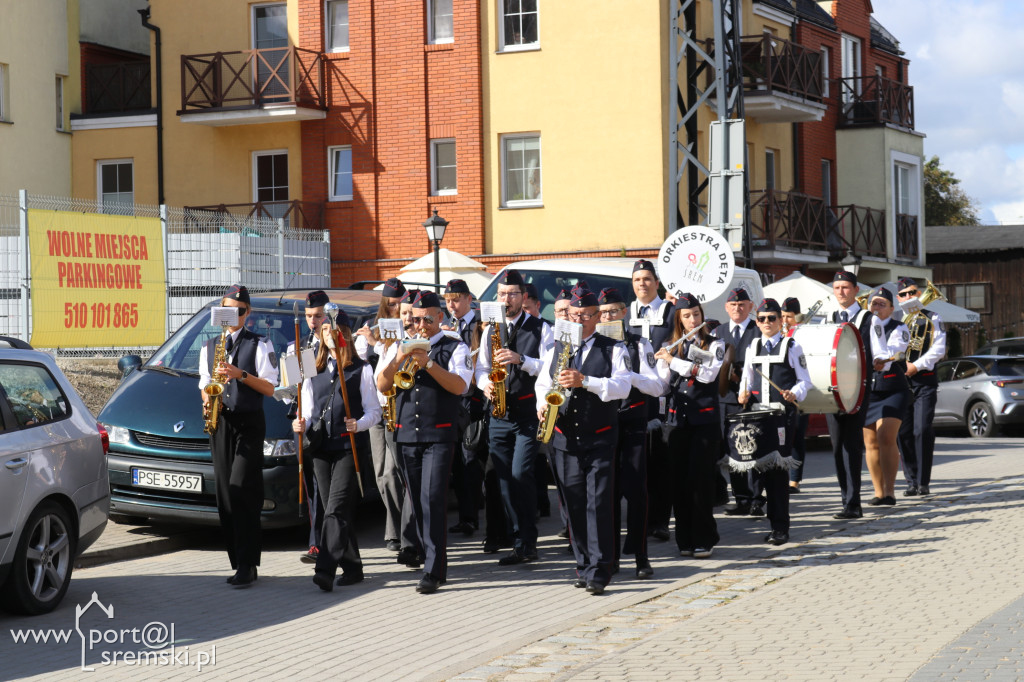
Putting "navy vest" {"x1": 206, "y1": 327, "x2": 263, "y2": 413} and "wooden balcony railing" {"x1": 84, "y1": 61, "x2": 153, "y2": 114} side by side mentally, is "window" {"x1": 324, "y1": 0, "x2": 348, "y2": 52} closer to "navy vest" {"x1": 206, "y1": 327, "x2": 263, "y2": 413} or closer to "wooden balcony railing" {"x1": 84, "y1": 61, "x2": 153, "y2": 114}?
"wooden balcony railing" {"x1": 84, "y1": 61, "x2": 153, "y2": 114}

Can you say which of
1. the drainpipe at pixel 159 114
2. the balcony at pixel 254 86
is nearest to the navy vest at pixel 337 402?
the balcony at pixel 254 86

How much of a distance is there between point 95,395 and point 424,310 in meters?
9.06

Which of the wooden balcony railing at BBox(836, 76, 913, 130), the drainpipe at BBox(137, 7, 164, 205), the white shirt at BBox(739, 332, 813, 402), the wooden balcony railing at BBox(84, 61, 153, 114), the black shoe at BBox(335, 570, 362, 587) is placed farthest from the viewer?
the wooden balcony railing at BBox(836, 76, 913, 130)

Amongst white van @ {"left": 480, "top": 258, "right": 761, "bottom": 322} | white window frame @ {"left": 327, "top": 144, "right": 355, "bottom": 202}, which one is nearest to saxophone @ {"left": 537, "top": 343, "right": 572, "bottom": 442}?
white van @ {"left": 480, "top": 258, "right": 761, "bottom": 322}

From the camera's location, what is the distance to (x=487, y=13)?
1141 inches

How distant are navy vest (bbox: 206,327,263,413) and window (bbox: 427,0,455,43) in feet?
68.3

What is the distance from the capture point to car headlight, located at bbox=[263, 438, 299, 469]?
10719 mm

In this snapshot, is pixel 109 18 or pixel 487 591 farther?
pixel 109 18

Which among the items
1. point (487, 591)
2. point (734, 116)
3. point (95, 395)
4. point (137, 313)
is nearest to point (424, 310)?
point (487, 591)

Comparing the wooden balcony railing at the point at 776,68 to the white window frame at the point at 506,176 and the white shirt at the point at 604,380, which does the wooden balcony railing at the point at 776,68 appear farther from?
the white shirt at the point at 604,380

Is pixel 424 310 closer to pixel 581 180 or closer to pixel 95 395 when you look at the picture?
pixel 95 395

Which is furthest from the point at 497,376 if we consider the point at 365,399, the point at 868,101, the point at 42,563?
the point at 868,101

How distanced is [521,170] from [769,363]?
18.2 metres

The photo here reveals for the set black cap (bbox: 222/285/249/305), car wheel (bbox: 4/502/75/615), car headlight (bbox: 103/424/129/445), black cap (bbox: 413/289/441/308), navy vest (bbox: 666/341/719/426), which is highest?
black cap (bbox: 222/285/249/305)
